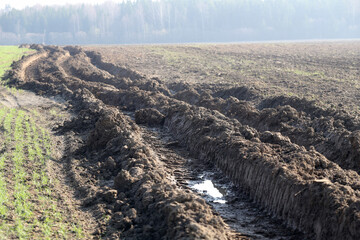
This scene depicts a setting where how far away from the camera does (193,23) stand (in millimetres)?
Answer: 139750

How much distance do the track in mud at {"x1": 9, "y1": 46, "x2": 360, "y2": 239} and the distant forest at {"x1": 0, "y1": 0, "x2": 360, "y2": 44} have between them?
11367 cm

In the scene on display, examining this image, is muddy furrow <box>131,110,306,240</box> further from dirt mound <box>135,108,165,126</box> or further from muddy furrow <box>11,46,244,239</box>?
dirt mound <box>135,108,165,126</box>

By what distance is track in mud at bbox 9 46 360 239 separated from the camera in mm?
9570

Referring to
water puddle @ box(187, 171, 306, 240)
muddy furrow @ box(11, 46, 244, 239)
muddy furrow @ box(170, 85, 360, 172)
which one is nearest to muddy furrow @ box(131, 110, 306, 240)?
water puddle @ box(187, 171, 306, 240)

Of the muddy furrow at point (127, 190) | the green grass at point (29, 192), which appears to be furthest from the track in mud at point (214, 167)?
the green grass at point (29, 192)

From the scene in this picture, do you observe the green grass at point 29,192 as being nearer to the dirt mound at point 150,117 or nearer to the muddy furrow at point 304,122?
the dirt mound at point 150,117

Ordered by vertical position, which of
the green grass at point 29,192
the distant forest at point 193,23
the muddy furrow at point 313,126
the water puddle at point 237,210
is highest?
the distant forest at point 193,23

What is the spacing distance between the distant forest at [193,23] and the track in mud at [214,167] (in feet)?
373

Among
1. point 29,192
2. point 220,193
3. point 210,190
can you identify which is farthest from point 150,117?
point 29,192

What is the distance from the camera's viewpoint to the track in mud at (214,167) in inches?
377

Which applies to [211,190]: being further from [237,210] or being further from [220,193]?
[237,210]

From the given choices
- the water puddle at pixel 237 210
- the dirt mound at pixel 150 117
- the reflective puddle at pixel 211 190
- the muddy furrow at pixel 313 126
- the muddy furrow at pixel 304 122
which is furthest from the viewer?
the dirt mound at pixel 150 117

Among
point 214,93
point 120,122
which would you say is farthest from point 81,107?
point 214,93

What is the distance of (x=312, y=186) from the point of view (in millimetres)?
10352
